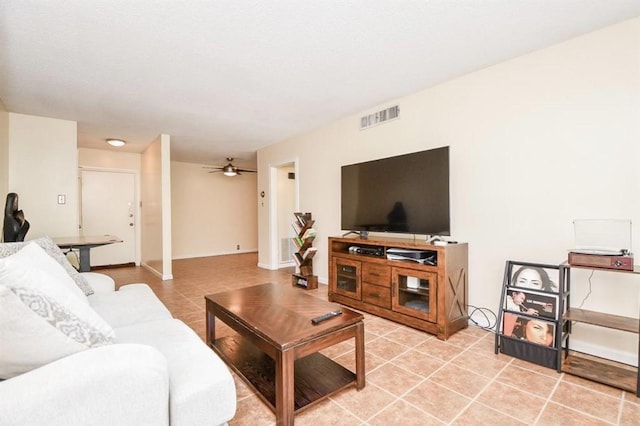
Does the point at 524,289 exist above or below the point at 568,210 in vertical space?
below

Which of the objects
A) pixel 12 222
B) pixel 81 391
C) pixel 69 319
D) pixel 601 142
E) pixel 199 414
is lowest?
pixel 199 414

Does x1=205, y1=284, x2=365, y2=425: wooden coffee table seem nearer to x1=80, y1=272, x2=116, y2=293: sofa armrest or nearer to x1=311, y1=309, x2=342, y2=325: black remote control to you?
x1=311, y1=309, x2=342, y2=325: black remote control

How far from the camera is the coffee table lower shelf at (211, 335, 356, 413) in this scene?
1652 mm

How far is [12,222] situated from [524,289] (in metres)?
4.40

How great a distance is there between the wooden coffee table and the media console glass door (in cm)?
100

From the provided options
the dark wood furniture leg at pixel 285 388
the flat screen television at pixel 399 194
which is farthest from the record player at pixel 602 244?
the dark wood furniture leg at pixel 285 388

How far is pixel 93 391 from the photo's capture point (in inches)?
33.8

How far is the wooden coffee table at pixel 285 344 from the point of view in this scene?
4.75 feet

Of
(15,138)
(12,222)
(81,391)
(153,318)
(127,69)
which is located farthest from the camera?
(15,138)

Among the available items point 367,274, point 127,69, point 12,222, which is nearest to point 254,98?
point 127,69

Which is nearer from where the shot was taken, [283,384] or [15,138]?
[283,384]

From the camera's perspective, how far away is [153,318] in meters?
1.80

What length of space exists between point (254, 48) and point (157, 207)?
370 centimetres

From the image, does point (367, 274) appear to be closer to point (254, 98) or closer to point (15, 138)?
point (254, 98)
